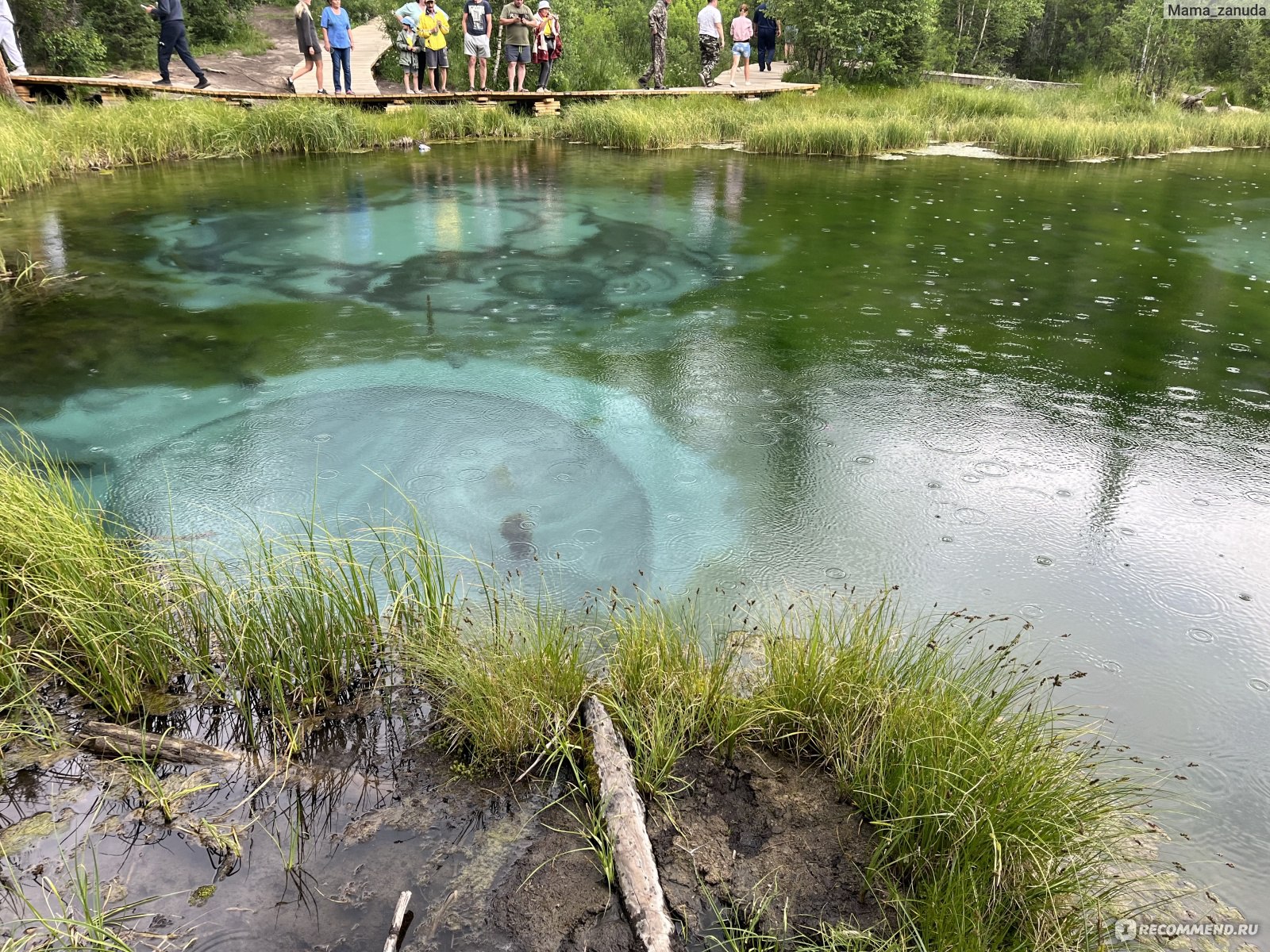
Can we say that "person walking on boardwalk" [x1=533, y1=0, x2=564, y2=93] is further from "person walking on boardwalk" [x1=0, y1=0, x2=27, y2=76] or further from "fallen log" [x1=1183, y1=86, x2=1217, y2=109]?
"fallen log" [x1=1183, y1=86, x2=1217, y2=109]

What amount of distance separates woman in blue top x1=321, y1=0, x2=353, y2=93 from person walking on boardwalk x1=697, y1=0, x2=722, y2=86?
6048 mm

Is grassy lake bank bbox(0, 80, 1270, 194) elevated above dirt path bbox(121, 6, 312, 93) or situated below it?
below

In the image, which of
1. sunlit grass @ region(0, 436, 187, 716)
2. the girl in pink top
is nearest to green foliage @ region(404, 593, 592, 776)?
sunlit grass @ region(0, 436, 187, 716)

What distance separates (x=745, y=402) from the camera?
17.0ft

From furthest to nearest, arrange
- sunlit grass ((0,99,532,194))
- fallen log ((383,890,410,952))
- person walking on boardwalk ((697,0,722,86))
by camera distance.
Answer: person walking on boardwalk ((697,0,722,86)) < sunlit grass ((0,99,532,194)) < fallen log ((383,890,410,952))

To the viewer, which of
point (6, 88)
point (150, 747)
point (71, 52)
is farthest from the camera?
point (71, 52)

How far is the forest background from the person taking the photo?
16172 mm

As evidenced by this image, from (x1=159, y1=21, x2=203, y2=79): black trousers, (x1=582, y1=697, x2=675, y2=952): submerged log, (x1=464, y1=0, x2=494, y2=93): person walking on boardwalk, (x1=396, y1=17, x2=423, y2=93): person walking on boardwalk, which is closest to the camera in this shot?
(x1=582, y1=697, x2=675, y2=952): submerged log

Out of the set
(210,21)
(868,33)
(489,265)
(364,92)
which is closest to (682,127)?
(364,92)

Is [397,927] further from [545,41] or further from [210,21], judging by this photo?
[210,21]

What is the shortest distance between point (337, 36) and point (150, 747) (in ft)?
44.0

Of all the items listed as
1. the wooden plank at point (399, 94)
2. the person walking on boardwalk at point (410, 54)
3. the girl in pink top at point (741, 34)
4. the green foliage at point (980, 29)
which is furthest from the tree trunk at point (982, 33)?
the person walking on boardwalk at point (410, 54)

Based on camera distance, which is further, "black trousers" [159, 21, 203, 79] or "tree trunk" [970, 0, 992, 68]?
"tree trunk" [970, 0, 992, 68]

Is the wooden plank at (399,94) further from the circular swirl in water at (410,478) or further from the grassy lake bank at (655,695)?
the grassy lake bank at (655,695)
